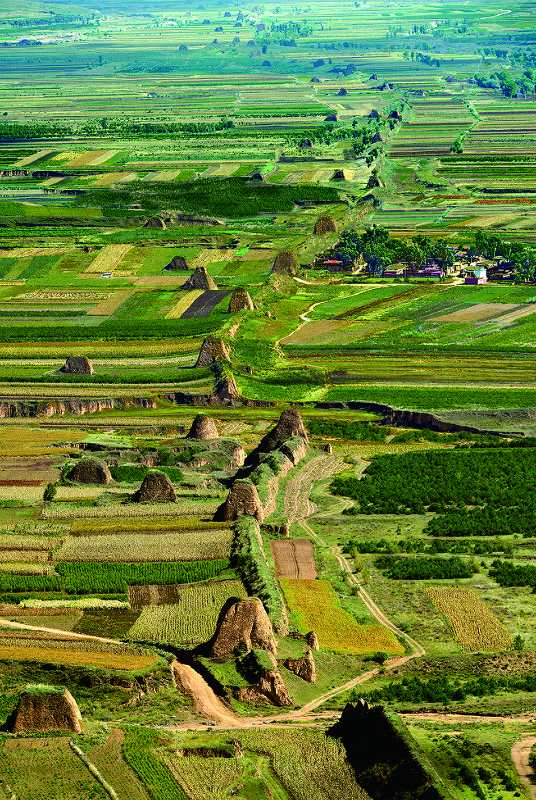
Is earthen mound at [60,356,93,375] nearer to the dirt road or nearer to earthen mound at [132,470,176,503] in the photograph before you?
earthen mound at [132,470,176,503]

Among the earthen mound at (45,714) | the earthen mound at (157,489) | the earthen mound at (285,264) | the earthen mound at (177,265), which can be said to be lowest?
the earthen mound at (45,714)

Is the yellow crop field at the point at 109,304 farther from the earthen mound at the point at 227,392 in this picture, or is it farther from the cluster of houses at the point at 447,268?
the earthen mound at the point at 227,392

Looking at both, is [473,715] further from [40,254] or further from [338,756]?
[40,254]

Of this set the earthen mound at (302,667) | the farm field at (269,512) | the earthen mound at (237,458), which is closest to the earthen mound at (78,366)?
the farm field at (269,512)

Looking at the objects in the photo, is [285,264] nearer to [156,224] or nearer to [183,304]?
[183,304]

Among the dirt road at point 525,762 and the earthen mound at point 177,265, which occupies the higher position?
the earthen mound at point 177,265

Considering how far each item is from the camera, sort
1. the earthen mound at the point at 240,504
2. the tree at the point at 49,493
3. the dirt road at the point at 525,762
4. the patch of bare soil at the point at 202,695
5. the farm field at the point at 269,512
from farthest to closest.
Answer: the tree at the point at 49,493 → the earthen mound at the point at 240,504 → the patch of bare soil at the point at 202,695 → the farm field at the point at 269,512 → the dirt road at the point at 525,762

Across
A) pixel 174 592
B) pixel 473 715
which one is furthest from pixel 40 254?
pixel 473 715
